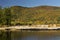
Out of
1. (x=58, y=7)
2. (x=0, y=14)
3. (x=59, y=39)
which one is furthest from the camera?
(x=58, y=7)

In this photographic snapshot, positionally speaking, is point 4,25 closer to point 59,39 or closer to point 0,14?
point 0,14

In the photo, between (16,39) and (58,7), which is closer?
(16,39)

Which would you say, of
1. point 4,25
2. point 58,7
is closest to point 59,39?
point 4,25

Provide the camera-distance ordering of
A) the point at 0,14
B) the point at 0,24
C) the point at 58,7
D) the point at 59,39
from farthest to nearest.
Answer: the point at 58,7 < the point at 0,14 < the point at 0,24 < the point at 59,39

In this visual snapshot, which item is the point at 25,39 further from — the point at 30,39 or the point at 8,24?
the point at 8,24

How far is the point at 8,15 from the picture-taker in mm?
71062

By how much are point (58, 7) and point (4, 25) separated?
128256mm

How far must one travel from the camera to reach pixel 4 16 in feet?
230

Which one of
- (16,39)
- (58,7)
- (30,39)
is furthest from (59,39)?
(58,7)

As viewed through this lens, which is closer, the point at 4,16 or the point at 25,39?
the point at 25,39

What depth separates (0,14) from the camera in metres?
73.5

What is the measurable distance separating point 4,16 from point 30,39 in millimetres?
34976

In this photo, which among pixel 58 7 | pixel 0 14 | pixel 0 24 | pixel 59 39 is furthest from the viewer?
pixel 58 7

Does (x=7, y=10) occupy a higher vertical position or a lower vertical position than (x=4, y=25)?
higher
